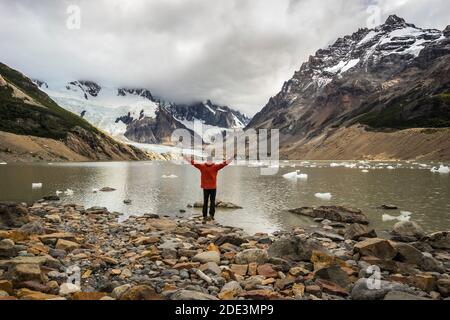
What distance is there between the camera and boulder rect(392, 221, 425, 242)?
16562mm

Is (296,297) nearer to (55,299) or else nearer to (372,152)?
(55,299)

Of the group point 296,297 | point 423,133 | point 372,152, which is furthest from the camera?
point 372,152

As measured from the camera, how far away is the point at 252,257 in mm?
11258

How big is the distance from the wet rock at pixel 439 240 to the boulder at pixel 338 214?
218 inches

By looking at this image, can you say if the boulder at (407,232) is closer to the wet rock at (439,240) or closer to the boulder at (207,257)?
the wet rock at (439,240)

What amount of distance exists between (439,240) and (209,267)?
10.4 m

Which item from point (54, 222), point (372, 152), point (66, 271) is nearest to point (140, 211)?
point (54, 222)

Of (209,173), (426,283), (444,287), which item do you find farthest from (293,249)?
(209,173)

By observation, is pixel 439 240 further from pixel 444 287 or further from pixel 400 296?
pixel 400 296

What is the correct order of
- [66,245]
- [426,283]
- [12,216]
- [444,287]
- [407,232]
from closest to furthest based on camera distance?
[444,287] < [426,283] < [66,245] < [12,216] < [407,232]

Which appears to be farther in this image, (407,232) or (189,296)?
(407,232)
